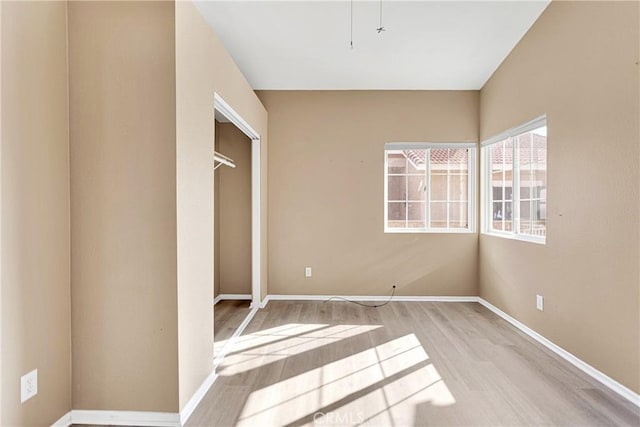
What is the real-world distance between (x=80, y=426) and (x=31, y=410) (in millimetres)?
296

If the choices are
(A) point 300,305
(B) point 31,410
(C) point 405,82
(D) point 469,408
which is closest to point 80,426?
(B) point 31,410

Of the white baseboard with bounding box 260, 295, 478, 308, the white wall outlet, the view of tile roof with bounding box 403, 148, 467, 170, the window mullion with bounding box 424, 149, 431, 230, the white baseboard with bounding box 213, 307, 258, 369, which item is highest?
the view of tile roof with bounding box 403, 148, 467, 170

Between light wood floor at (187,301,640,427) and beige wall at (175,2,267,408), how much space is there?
13.9 inches

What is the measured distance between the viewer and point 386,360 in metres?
2.52

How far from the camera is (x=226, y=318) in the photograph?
3.49m

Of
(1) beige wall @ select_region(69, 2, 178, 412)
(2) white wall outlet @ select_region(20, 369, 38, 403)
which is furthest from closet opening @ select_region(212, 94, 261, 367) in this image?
(2) white wall outlet @ select_region(20, 369, 38, 403)

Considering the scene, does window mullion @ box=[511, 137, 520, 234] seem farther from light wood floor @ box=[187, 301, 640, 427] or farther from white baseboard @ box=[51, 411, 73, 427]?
white baseboard @ box=[51, 411, 73, 427]

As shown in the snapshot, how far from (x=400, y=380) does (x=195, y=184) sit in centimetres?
188

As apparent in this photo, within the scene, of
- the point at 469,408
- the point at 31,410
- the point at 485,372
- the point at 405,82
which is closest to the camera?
the point at 31,410

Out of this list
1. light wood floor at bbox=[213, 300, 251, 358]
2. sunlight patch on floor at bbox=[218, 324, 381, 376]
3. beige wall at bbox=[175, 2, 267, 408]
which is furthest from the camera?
light wood floor at bbox=[213, 300, 251, 358]

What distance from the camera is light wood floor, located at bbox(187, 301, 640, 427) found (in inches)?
72.7

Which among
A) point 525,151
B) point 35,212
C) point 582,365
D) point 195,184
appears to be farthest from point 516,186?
point 35,212

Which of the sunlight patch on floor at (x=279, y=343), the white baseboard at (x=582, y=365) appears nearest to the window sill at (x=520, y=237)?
the white baseboard at (x=582, y=365)

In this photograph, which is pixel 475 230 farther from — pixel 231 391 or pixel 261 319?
pixel 231 391
